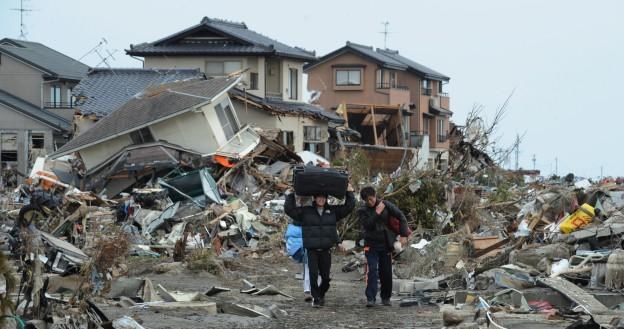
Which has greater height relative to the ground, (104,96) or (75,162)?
(104,96)

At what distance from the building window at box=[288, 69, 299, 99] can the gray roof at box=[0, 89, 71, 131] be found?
8.87m

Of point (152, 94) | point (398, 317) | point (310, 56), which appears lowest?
point (398, 317)

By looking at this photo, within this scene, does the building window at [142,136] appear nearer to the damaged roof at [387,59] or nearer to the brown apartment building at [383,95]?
the brown apartment building at [383,95]

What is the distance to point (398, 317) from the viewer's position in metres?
11.5

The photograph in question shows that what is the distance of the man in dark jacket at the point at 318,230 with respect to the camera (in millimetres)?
12156

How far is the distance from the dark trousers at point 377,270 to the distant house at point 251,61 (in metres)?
27.3

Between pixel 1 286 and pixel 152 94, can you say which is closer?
pixel 1 286

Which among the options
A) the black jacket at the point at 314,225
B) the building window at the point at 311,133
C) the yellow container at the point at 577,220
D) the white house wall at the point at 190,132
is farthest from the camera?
the building window at the point at 311,133

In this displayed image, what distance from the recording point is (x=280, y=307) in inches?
481

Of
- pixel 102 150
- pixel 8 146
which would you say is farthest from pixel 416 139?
pixel 102 150

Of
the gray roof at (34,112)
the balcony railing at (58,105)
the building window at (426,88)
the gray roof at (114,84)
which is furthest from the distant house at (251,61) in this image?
the building window at (426,88)

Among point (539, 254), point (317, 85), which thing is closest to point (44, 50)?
point (317, 85)

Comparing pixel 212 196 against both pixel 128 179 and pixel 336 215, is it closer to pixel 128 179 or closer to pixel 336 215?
pixel 128 179

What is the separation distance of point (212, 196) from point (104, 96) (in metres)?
13.2
